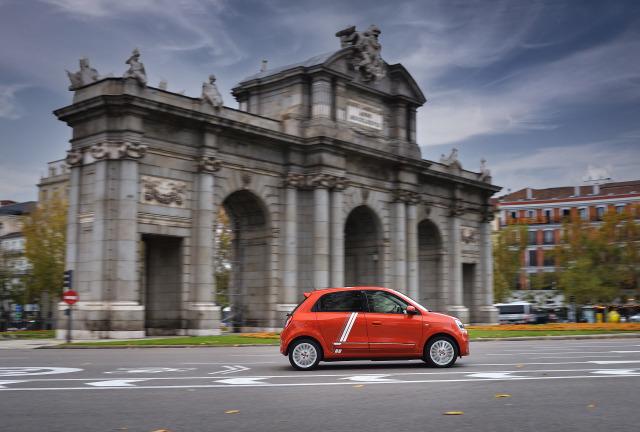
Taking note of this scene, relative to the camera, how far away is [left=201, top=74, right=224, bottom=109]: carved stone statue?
37406 mm

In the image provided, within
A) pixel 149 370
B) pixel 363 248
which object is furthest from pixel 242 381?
pixel 363 248

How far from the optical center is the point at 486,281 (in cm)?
5803

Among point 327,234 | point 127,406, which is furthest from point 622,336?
point 127,406

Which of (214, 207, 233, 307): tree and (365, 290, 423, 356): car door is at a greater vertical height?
(214, 207, 233, 307): tree

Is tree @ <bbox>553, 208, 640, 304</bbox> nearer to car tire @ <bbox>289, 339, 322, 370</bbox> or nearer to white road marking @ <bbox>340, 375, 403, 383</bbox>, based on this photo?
car tire @ <bbox>289, 339, 322, 370</bbox>

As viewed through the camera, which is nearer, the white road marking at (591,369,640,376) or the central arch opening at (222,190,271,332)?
the white road marking at (591,369,640,376)

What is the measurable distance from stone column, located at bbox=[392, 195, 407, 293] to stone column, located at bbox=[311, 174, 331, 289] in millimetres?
6818

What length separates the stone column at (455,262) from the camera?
176 feet

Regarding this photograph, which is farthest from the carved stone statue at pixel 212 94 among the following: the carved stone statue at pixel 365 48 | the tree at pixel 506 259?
the tree at pixel 506 259

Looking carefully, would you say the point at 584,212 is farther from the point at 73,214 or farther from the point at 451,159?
the point at 73,214

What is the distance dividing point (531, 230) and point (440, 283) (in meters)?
42.4

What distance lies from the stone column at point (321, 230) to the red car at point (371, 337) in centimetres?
2476

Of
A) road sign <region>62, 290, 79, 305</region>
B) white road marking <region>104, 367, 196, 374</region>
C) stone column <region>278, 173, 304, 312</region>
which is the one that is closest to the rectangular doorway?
stone column <region>278, 173, 304, 312</region>

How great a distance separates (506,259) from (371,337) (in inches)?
2470
